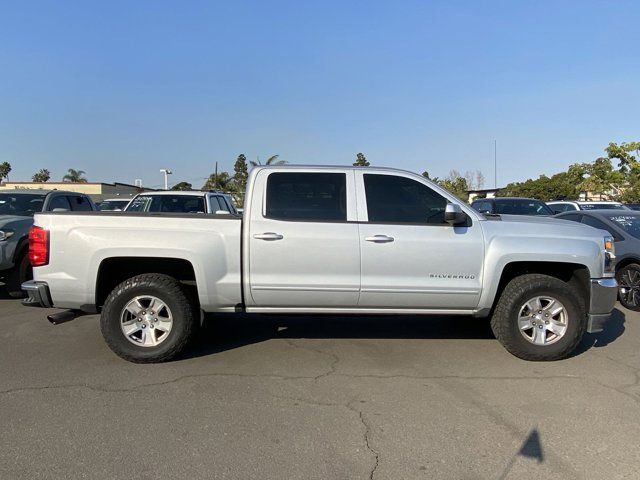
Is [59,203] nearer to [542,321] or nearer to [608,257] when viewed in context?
[542,321]

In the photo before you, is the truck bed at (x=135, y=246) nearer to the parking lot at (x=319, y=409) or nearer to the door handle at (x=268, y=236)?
the door handle at (x=268, y=236)

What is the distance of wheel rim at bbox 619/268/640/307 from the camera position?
7.91 m

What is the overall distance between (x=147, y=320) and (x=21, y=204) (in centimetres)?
581

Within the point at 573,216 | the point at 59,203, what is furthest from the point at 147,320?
the point at 573,216

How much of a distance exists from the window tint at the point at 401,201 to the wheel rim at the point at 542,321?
1300 millimetres

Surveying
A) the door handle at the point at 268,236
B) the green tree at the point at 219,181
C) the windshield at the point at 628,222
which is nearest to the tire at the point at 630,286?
the windshield at the point at 628,222

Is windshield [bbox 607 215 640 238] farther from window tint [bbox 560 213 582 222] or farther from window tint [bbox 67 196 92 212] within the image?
window tint [bbox 67 196 92 212]

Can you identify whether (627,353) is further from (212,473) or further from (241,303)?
(212,473)

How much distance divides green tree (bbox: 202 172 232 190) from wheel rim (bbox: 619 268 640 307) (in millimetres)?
46200

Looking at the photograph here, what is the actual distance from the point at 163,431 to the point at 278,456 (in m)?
0.93

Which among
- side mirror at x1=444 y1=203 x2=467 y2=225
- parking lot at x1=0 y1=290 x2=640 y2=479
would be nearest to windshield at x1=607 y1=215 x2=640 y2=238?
parking lot at x1=0 y1=290 x2=640 y2=479

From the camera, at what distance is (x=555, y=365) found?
531 cm

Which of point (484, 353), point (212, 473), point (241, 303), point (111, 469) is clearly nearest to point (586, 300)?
point (484, 353)

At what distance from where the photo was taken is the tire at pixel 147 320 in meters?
5.18
